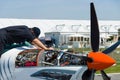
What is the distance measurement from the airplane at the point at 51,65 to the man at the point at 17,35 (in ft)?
0.78

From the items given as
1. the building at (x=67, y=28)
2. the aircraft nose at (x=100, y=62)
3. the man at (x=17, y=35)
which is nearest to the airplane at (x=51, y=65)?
the aircraft nose at (x=100, y=62)

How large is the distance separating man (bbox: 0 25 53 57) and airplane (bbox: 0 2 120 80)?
0.24m

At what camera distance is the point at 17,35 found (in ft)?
29.3

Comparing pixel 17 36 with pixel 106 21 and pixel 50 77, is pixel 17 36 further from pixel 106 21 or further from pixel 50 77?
pixel 106 21

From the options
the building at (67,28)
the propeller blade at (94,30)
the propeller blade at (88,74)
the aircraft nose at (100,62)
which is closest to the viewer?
the aircraft nose at (100,62)

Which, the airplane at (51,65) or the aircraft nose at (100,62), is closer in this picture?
the aircraft nose at (100,62)

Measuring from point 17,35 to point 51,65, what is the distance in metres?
1.00

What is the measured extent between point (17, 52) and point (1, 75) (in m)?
0.62

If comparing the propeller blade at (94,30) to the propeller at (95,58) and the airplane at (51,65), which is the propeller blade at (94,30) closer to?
the propeller at (95,58)

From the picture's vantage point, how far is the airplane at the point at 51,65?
8758mm

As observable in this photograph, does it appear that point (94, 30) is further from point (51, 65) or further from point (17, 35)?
point (17, 35)

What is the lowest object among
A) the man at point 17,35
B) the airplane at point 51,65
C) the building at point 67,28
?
the building at point 67,28

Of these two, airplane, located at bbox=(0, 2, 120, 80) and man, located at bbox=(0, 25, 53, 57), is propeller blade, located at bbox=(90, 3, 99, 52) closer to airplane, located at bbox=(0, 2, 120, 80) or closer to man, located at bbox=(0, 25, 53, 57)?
airplane, located at bbox=(0, 2, 120, 80)

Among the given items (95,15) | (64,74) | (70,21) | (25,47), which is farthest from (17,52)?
(70,21)
